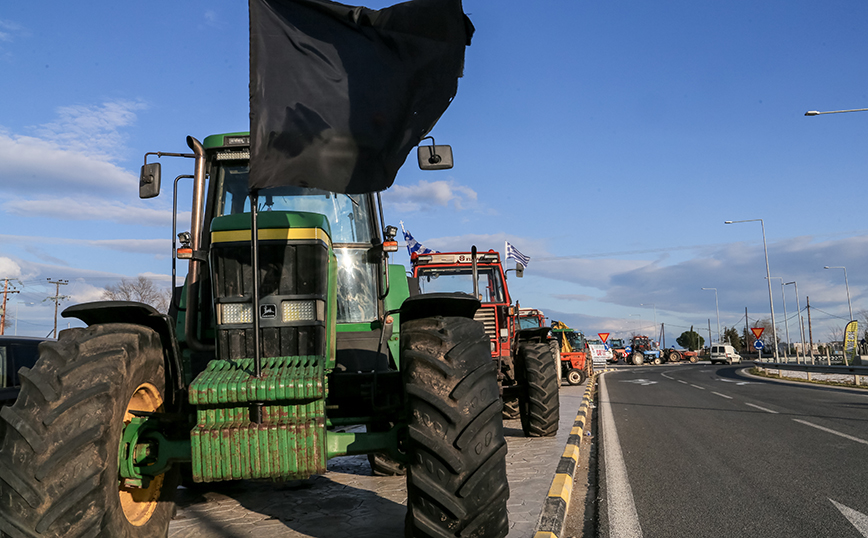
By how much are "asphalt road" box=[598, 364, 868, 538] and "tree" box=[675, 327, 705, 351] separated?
4892 inches

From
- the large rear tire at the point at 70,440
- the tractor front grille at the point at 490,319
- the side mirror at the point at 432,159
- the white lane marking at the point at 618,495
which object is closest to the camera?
the large rear tire at the point at 70,440

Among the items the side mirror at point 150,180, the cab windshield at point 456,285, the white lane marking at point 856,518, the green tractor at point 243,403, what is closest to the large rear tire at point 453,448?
the green tractor at point 243,403

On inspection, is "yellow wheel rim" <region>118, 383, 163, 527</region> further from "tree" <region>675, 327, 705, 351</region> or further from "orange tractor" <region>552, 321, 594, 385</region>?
"tree" <region>675, 327, 705, 351</region>

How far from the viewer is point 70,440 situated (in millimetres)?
3129

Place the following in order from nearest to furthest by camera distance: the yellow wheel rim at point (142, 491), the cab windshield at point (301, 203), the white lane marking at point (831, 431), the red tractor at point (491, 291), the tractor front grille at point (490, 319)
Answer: the yellow wheel rim at point (142, 491) < the cab windshield at point (301, 203) < the white lane marking at point (831, 431) < the red tractor at point (491, 291) < the tractor front grille at point (490, 319)

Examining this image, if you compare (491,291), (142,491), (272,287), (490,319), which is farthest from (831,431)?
(142,491)

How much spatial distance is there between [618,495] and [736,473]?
171cm

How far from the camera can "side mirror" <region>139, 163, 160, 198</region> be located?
490 centimetres

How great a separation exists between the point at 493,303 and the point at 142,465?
9.53 metres

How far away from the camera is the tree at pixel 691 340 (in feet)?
422

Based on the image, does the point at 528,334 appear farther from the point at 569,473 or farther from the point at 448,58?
the point at 448,58

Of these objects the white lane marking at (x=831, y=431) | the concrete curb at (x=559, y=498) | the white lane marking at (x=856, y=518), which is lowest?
the white lane marking at (x=831, y=431)

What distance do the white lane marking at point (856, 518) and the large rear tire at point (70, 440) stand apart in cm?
500

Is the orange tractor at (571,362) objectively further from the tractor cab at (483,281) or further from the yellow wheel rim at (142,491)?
the yellow wheel rim at (142,491)
